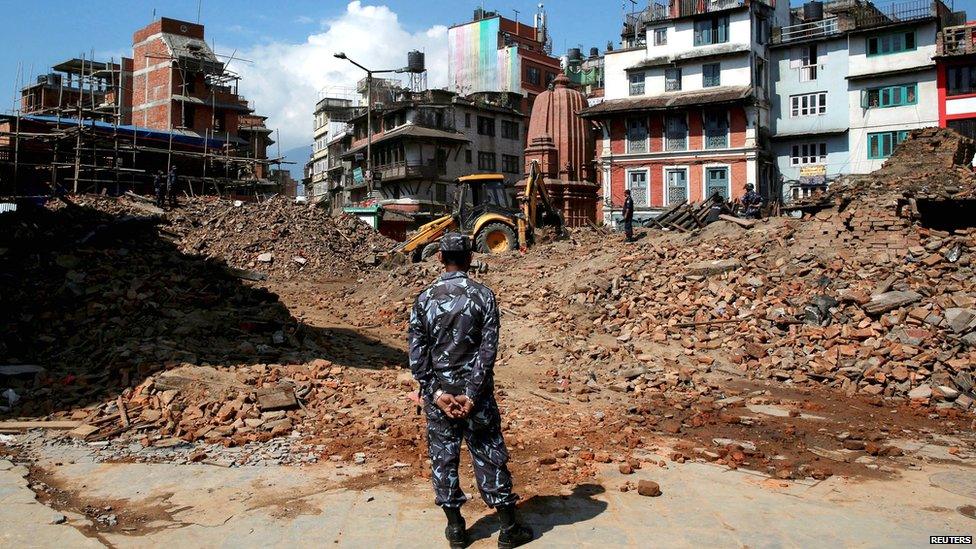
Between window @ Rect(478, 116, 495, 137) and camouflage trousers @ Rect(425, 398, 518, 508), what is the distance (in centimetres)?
4959

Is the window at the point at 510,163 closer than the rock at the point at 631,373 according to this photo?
No

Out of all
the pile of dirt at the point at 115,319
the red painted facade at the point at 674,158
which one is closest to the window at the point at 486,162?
the red painted facade at the point at 674,158

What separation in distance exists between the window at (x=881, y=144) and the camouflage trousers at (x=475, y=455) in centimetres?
3637

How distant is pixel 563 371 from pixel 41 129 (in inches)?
1287

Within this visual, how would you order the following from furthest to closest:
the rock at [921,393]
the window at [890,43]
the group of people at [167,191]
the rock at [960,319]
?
the window at [890,43]
the group of people at [167,191]
the rock at [960,319]
the rock at [921,393]

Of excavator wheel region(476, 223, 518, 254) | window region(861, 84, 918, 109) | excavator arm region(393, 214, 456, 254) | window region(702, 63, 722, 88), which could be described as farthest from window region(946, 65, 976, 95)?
excavator arm region(393, 214, 456, 254)

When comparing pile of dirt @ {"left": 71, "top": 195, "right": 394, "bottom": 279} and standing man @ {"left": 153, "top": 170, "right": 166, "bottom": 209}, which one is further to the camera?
standing man @ {"left": 153, "top": 170, "right": 166, "bottom": 209}

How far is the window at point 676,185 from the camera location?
1497 inches

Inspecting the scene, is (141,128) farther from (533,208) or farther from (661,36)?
(661,36)

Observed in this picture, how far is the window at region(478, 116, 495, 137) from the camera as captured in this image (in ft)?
174

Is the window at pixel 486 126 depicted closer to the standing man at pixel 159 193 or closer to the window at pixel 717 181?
the window at pixel 717 181

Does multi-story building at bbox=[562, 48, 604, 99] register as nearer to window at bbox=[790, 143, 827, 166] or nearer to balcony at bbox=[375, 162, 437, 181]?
balcony at bbox=[375, 162, 437, 181]

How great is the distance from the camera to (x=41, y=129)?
34.1 meters

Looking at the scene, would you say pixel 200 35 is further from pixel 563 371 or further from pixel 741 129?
pixel 563 371
